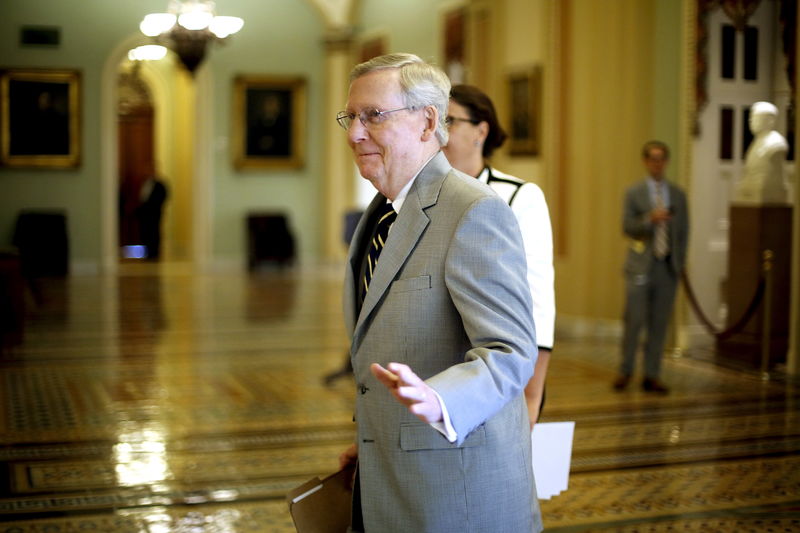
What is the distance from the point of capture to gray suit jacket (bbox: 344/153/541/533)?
215 centimetres

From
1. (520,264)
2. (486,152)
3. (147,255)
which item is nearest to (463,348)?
(520,264)

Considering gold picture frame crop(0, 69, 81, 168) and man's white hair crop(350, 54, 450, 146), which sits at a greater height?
gold picture frame crop(0, 69, 81, 168)

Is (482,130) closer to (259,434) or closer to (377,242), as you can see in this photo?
Result: (377,242)

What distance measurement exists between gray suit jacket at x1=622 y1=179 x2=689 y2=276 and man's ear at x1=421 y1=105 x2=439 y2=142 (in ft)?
21.0

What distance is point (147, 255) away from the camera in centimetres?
2173

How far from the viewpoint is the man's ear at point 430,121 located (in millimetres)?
2342

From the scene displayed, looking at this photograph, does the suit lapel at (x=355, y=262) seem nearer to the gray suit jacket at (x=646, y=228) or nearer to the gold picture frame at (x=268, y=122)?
the gray suit jacket at (x=646, y=228)

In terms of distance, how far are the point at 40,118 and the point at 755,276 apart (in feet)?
45.2

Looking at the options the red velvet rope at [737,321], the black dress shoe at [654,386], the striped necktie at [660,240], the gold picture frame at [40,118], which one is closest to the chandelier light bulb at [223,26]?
the gold picture frame at [40,118]

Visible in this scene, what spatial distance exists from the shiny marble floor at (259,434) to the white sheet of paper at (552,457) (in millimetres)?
1640

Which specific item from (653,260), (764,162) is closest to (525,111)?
(764,162)

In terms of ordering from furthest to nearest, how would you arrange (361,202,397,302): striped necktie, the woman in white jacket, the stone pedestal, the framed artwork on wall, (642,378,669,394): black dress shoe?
the framed artwork on wall < the stone pedestal < (642,378,669,394): black dress shoe < the woman in white jacket < (361,202,397,302): striped necktie

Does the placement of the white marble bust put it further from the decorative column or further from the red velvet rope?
the decorative column

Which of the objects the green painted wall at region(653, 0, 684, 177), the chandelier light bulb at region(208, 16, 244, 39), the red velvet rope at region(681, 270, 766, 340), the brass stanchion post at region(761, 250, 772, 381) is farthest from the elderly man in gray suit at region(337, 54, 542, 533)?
the chandelier light bulb at region(208, 16, 244, 39)
